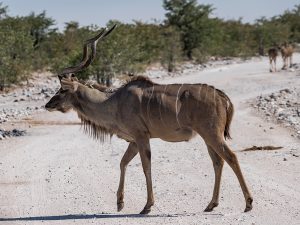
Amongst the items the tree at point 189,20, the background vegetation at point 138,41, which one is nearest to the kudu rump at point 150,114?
the background vegetation at point 138,41

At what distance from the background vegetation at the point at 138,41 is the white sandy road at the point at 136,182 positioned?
1052 centimetres

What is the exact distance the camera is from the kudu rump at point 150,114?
24.1ft

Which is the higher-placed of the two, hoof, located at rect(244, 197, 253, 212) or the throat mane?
the throat mane

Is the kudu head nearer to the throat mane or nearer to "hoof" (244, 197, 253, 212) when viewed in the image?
the throat mane

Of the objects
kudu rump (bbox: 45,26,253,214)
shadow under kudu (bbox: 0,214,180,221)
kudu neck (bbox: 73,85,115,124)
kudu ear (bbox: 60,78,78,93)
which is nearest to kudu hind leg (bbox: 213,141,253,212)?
kudu rump (bbox: 45,26,253,214)

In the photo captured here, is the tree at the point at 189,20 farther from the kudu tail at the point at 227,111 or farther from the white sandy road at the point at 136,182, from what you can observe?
the kudu tail at the point at 227,111

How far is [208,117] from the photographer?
289 inches

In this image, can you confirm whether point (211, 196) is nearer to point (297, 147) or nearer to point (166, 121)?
point (166, 121)

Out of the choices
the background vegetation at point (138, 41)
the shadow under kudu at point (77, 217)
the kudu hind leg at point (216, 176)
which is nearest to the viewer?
the shadow under kudu at point (77, 217)

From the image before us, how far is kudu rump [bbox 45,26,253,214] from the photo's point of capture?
7.35m

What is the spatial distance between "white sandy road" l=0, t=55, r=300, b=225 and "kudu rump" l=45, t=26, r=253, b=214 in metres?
0.35

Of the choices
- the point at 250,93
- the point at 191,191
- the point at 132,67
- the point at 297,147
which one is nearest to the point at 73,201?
the point at 191,191

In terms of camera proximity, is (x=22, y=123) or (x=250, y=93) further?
(x=250, y=93)

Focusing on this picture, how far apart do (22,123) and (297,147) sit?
7.65 m
